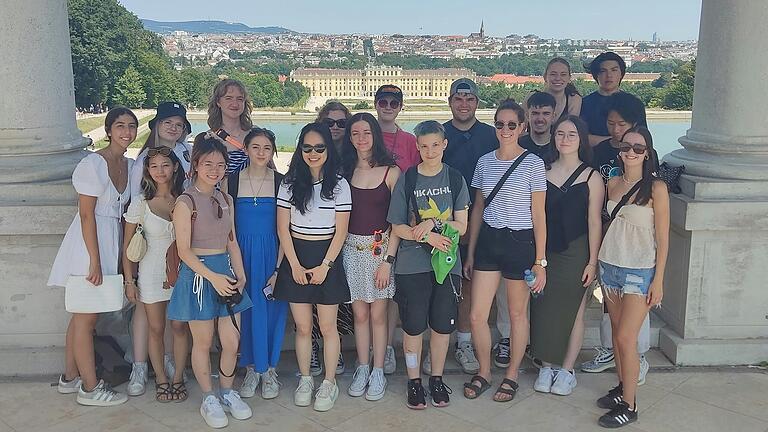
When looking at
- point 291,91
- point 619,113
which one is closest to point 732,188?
point 619,113

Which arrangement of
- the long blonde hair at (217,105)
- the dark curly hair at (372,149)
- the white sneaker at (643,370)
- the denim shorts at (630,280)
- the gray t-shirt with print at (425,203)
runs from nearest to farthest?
the denim shorts at (630,280) → the gray t-shirt with print at (425,203) → the dark curly hair at (372,149) → the white sneaker at (643,370) → the long blonde hair at (217,105)

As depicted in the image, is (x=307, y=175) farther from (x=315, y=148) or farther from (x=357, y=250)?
(x=357, y=250)

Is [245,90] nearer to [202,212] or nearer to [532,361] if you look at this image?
[202,212]

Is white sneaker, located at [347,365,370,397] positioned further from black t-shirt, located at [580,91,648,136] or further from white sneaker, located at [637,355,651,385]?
black t-shirt, located at [580,91,648,136]

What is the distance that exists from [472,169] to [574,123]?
2.68 feet

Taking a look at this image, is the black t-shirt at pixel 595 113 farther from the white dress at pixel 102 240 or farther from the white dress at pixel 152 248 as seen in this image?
the white dress at pixel 102 240

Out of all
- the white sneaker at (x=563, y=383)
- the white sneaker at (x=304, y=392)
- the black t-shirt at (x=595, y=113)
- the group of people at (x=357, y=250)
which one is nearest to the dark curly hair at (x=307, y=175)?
the group of people at (x=357, y=250)

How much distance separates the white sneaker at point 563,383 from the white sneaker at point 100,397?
2.72m

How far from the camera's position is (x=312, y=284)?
14.4ft

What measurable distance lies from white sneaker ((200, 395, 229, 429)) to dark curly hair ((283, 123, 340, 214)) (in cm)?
124

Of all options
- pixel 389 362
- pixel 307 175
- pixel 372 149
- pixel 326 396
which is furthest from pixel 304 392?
pixel 372 149

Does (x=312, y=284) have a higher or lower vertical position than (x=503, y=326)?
higher

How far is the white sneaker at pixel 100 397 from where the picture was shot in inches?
178

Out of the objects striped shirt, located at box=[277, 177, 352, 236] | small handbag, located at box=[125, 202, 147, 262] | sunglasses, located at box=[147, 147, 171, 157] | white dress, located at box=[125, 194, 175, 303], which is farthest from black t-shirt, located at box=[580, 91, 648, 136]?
small handbag, located at box=[125, 202, 147, 262]
